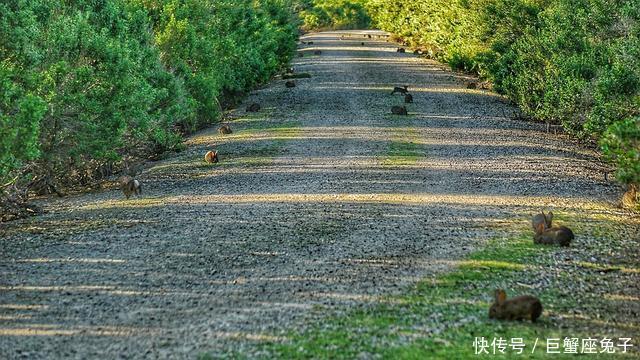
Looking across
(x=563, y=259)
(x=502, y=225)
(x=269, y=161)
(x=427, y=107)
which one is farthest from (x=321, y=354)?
(x=427, y=107)

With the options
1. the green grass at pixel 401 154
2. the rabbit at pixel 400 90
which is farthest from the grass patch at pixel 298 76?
the green grass at pixel 401 154

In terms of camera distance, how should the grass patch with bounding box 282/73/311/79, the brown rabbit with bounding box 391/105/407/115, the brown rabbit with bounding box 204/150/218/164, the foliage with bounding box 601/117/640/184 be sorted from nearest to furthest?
the foliage with bounding box 601/117/640/184, the brown rabbit with bounding box 204/150/218/164, the brown rabbit with bounding box 391/105/407/115, the grass patch with bounding box 282/73/311/79

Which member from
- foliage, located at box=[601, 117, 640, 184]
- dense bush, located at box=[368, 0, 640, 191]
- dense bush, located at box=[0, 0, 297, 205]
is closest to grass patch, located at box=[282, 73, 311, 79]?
dense bush, located at box=[368, 0, 640, 191]

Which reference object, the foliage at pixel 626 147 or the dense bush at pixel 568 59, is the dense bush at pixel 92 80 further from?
the dense bush at pixel 568 59

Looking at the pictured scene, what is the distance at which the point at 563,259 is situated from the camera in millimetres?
17219

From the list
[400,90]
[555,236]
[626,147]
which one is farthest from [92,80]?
[400,90]

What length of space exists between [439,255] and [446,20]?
4274 centimetres

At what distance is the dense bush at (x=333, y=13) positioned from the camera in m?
122

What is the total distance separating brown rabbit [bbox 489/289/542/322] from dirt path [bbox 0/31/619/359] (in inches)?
93.5

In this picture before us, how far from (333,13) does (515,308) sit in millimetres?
114996

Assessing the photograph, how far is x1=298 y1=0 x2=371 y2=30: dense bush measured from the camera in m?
122

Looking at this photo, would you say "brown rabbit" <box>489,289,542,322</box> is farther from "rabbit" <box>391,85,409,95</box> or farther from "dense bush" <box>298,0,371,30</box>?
"dense bush" <box>298,0,371,30</box>

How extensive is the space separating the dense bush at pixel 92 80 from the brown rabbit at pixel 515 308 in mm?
11037

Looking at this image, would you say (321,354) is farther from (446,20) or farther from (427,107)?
(446,20)
